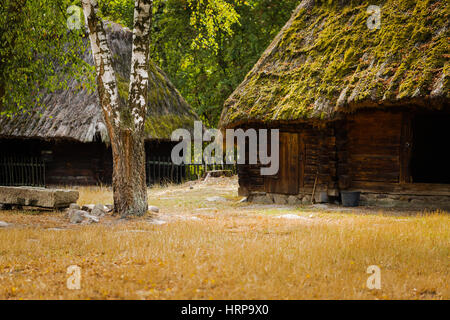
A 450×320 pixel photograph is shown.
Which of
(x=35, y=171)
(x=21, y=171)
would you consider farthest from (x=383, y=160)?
(x=21, y=171)

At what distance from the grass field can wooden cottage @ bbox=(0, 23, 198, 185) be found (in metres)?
6.65

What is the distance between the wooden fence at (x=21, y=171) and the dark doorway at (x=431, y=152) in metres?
12.5

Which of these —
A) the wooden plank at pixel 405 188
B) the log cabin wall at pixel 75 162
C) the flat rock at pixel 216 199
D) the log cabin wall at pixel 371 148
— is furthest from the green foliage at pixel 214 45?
the wooden plank at pixel 405 188

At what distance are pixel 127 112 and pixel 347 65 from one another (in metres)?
5.20

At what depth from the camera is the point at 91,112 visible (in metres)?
15.0

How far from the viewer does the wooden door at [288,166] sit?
11.8 meters

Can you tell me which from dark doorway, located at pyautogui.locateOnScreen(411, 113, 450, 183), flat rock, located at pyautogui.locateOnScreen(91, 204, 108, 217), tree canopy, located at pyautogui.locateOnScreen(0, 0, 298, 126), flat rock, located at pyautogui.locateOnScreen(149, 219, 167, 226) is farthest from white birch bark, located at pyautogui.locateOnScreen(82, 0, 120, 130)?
dark doorway, located at pyautogui.locateOnScreen(411, 113, 450, 183)

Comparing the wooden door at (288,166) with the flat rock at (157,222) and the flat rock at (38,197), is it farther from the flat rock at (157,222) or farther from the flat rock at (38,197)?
the flat rock at (38,197)

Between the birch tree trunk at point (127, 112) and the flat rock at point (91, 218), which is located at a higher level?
the birch tree trunk at point (127, 112)

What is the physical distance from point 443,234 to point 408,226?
692 millimetres

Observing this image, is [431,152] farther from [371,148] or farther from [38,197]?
[38,197]

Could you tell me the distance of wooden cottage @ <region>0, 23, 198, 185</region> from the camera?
1509cm

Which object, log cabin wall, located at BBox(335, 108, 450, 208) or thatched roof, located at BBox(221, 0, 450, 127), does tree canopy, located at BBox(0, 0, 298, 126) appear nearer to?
thatched roof, located at BBox(221, 0, 450, 127)
